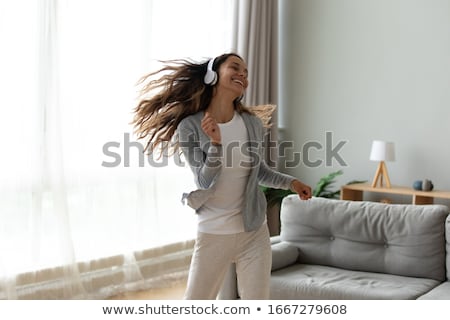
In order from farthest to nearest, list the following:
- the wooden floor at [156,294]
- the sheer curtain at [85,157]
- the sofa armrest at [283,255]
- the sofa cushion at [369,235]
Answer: the wooden floor at [156,294]
the sheer curtain at [85,157]
the sofa armrest at [283,255]
the sofa cushion at [369,235]

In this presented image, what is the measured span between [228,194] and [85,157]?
1.93m

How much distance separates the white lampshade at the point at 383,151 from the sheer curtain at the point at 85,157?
4.62 feet

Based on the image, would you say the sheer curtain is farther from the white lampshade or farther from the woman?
the white lampshade

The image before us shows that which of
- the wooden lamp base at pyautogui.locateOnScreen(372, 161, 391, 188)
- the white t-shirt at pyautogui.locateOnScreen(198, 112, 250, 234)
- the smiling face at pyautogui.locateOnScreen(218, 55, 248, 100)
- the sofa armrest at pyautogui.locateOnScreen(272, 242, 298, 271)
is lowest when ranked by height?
the sofa armrest at pyautogui.locateOnScreen(272, 242, 298, 271)

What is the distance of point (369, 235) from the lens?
3355 mm

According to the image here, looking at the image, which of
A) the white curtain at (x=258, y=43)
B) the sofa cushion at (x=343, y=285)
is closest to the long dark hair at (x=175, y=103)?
the sofa cushion at (x=343, y=285)

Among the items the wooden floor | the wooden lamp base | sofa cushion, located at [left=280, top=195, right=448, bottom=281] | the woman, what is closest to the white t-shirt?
the woman

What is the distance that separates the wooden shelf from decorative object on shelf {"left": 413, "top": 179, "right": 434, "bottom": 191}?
3cm

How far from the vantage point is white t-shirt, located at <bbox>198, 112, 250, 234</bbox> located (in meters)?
2.31

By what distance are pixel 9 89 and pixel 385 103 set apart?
2.83 m

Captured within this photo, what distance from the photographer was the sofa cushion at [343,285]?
299 centimetres

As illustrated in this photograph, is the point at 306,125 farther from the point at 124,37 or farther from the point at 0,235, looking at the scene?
the point at 0,235

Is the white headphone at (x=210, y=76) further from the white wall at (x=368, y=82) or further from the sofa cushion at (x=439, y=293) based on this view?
the white wall at (x=368, y=82)
